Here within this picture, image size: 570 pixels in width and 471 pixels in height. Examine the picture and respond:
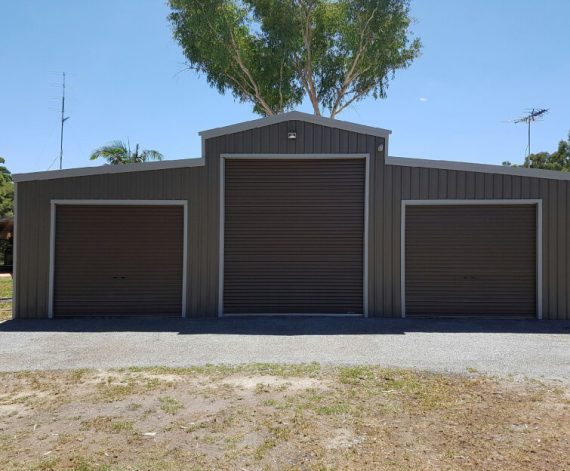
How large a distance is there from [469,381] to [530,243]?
5.40 metres

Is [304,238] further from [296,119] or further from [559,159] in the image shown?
[559,159]

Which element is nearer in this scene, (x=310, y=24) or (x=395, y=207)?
(x=395, y=207)

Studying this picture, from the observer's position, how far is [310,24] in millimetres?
19734

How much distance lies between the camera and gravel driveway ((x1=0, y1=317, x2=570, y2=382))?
5.87 metres

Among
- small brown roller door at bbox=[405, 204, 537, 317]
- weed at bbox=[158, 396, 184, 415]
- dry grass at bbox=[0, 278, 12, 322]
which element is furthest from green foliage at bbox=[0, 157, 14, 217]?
weed at bbox=[158, 396, 184, 415]

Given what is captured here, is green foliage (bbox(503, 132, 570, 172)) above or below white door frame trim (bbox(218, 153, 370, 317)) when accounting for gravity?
above

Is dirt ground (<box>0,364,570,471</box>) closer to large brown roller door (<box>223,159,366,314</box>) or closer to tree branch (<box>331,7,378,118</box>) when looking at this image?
large brown roller door (<box>223,159,366,314</box>)

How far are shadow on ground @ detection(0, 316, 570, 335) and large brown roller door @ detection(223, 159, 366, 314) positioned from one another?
498 mm

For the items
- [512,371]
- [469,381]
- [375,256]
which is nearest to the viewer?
[469,381]

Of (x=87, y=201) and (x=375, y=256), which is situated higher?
(x=87, y=201)

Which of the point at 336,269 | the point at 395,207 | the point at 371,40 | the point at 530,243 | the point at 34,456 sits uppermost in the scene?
the point at 371,40

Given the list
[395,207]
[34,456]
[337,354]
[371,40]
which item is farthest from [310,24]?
[34,456]

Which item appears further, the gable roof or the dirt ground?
the gable roof

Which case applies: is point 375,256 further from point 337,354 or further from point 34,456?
point 34,456
